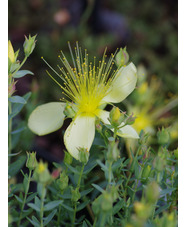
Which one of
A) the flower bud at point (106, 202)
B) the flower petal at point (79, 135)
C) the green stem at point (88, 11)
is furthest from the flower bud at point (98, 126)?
the green stem at point (88, 11)

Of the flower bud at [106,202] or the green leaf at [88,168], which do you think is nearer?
the flower bud at [106,202]

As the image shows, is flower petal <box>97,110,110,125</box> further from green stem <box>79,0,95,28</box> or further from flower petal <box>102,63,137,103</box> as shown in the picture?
green stem <box>79,0,95,28</box>

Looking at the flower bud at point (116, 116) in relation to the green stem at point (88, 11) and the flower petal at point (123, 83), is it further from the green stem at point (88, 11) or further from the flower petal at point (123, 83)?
the green stem at point (88, 11)

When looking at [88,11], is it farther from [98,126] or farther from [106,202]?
[106,202]

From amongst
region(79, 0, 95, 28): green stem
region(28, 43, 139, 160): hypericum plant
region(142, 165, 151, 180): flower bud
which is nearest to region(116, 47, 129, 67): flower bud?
region(28, 43, 139, 160): hypericum plant

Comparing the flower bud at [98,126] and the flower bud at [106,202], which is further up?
the flower bud at [106,202]

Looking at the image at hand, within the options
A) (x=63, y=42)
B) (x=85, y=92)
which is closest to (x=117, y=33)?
(x=63, y=42)
